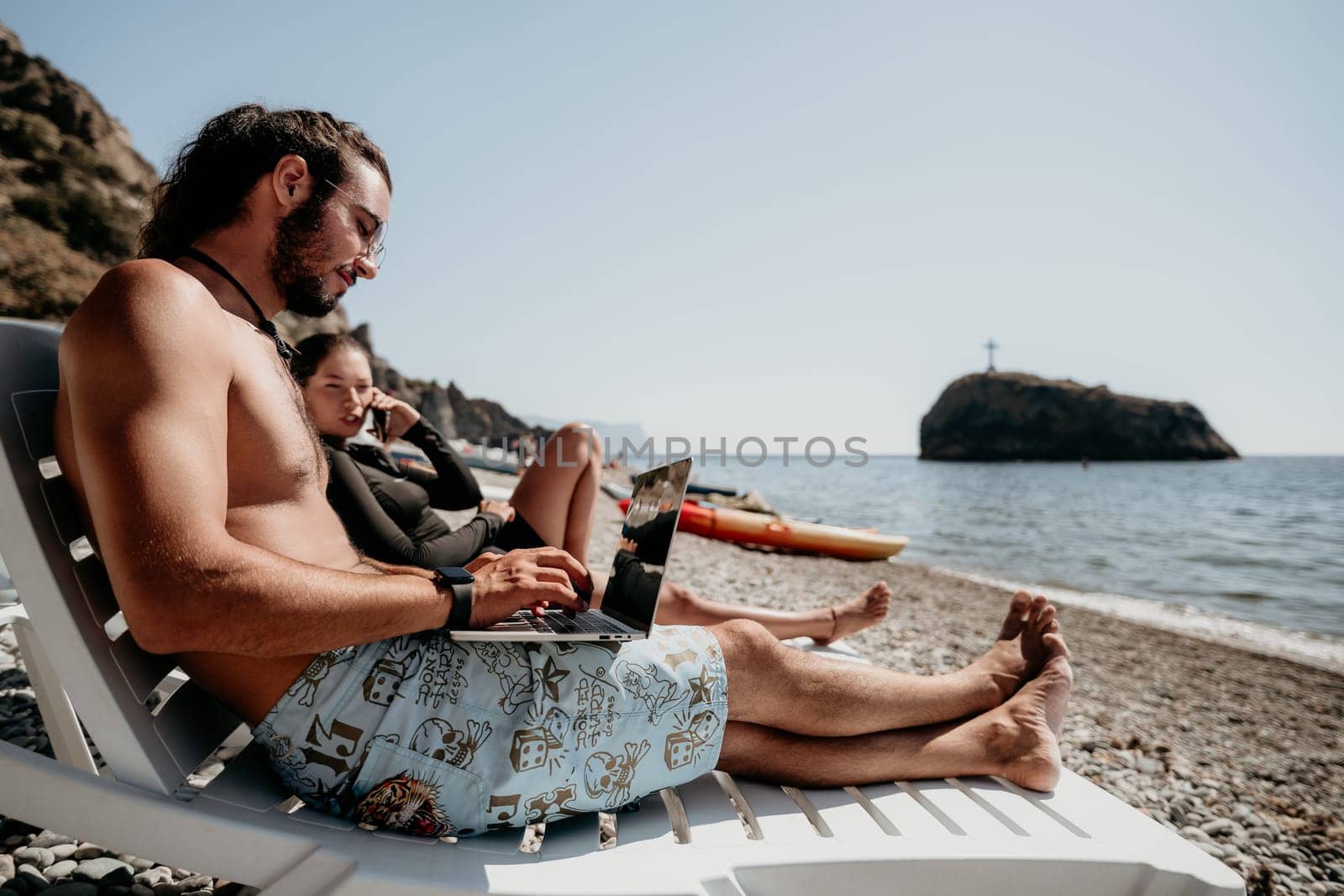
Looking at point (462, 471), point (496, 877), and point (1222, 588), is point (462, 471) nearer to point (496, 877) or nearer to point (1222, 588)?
point (496, 877)

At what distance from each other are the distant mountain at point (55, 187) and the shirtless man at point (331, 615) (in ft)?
88.2

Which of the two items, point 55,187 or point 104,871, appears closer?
point 104,871

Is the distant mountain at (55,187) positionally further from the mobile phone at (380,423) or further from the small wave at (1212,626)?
the small wave at (1212,626)

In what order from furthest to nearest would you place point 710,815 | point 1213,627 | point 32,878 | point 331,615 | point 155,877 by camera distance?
1. point 1213,627
2. point 155,877
3. point 32,878
4. point 710,815
5. point 331,615

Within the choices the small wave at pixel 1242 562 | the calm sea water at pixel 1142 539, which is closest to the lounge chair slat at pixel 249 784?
the calm sea water at pixel 1142 539

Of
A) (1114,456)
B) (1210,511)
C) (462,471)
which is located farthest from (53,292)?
(1114,456)

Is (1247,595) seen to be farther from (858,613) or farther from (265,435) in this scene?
(265,435)

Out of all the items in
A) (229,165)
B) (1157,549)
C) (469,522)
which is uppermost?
(229,165)

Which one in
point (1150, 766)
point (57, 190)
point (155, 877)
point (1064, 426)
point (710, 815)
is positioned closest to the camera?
point (710, 815)

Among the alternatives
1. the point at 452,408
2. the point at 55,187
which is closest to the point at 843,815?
the point at 55,187

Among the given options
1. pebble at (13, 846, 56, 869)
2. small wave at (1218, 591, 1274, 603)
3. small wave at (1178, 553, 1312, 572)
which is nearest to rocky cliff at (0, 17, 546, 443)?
pebble at (13, 846, 56, 869)

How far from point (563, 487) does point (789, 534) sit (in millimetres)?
9076

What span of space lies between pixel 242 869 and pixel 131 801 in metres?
0.23

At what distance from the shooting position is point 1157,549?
16531 mm
